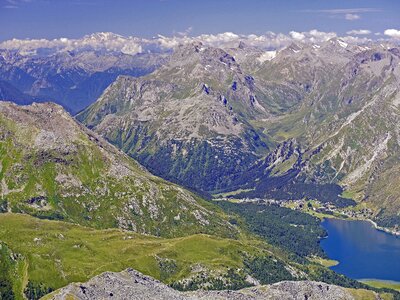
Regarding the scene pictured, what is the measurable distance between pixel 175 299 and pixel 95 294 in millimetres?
25397

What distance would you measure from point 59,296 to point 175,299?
119ft

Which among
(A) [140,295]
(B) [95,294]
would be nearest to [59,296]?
(B) [95,294]

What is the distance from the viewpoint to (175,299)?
198m

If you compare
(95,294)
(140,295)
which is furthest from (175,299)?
(95,294)

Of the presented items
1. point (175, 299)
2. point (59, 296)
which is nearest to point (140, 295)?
point (175, 299)

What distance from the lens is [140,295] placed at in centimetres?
19462

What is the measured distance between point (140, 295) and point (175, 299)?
37.7 ft

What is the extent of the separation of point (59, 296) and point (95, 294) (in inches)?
427

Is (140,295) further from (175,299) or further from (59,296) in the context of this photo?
(59,296)

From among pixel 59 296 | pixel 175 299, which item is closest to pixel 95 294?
pixel 59 296

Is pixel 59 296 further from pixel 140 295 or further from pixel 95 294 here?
pixel 140 295

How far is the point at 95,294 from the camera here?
192 m

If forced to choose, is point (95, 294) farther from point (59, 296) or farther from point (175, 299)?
point (175, 299)
